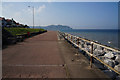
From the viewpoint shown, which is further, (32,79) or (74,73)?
(74,73)

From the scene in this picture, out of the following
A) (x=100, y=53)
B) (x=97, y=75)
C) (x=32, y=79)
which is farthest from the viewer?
(x=100, y=53)

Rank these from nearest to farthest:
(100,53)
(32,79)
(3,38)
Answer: (32,79), (3,38), (100,53)

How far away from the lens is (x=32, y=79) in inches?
161

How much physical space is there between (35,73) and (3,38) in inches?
352

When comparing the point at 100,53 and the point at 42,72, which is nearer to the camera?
the point at 42,72

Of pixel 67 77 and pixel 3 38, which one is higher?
pixel 3 38

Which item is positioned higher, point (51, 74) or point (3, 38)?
point (3, 38)

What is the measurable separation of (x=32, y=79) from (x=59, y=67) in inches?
59.9

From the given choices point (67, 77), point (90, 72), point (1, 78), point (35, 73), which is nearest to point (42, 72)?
point (35, 73)

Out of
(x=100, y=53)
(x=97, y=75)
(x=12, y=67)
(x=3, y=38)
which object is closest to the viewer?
(x=97, y=75)

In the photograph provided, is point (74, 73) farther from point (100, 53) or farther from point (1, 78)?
point (100, 53)

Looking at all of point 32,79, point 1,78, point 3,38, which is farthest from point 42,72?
point 3,38

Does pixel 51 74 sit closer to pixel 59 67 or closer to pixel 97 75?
pixel 59 67

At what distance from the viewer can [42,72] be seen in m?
4.70
